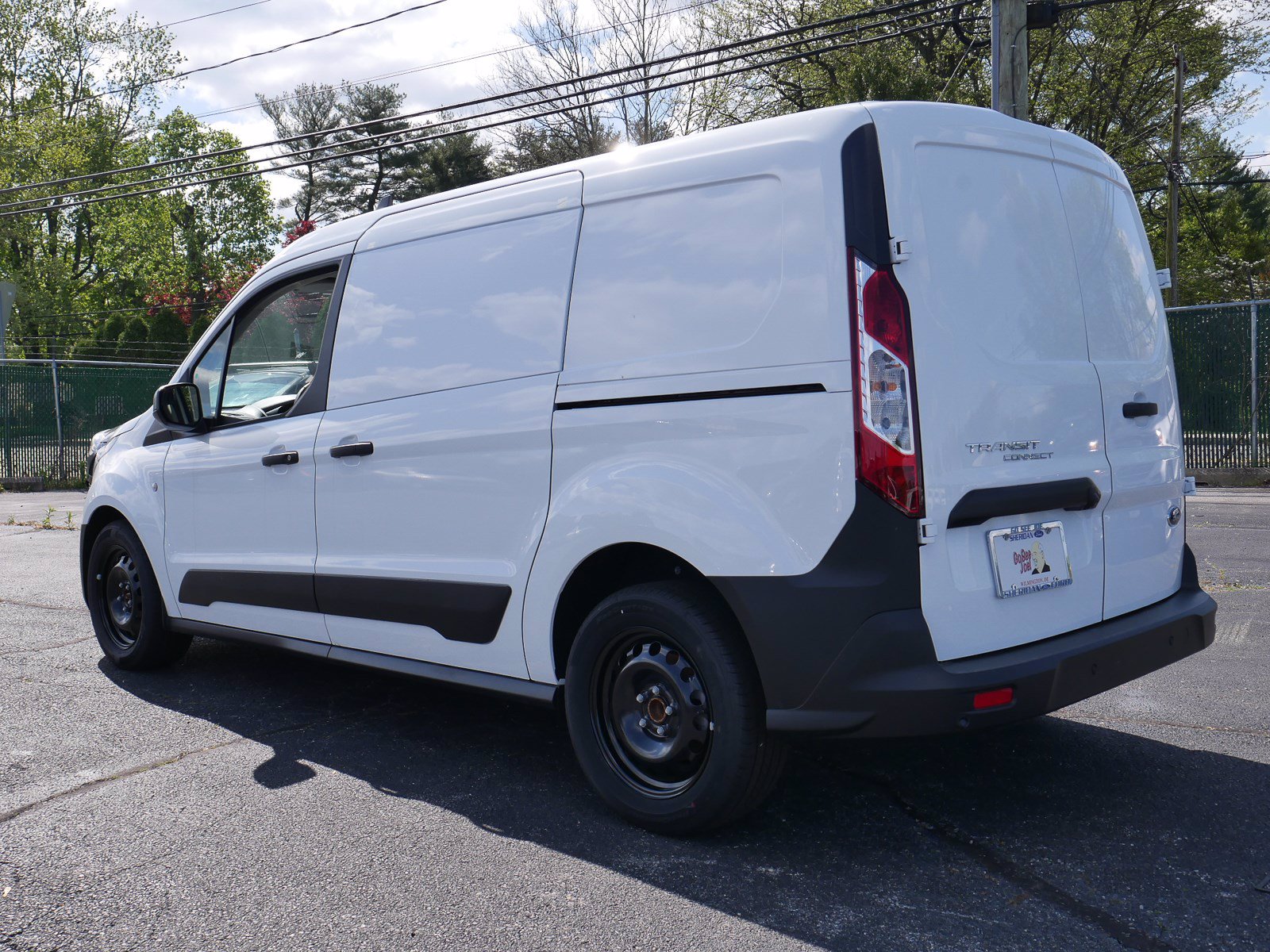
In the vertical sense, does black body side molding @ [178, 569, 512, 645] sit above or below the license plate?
below

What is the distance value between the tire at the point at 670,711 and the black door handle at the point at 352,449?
1.22m

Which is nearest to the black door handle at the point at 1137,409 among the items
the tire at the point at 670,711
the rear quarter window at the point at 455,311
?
the tire at the point at 670,711

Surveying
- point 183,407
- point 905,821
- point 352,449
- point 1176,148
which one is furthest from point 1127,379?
point 1176,148

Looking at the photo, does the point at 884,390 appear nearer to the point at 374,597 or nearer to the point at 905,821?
the point at 905,821

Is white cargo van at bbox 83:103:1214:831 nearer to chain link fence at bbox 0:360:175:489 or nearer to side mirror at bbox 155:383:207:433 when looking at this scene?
side mirror at bbox 155:383:207:433

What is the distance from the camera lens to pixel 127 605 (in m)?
5.78

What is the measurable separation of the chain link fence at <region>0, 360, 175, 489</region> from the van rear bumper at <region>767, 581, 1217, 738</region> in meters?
19.3

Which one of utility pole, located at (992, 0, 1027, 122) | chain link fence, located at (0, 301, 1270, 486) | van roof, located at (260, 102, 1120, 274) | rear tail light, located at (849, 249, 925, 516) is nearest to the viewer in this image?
rear tail light, located at (849, 249, 925, 516)

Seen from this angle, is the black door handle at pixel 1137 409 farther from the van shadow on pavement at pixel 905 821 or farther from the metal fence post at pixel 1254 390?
the metal fence post at pixel 1254 390

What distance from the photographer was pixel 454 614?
397 centimetres

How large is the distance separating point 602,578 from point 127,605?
3308 mm

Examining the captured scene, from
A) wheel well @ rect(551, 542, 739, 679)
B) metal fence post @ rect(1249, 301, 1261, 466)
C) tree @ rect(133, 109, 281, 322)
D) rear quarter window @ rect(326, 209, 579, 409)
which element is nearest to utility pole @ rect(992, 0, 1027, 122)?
metal fence post @ rect(1249, 301, 1261, 466)

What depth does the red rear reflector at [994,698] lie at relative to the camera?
2.93 metres

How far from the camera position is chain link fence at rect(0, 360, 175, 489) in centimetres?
1981
